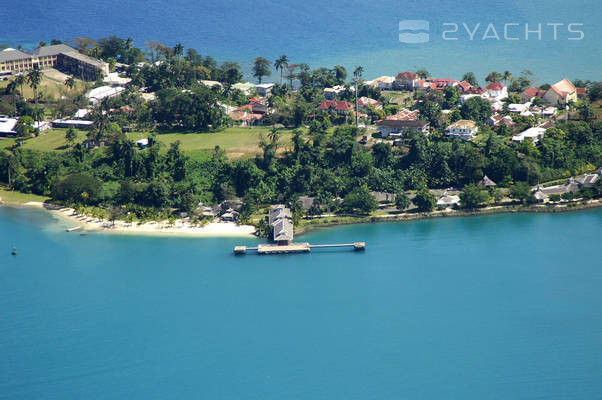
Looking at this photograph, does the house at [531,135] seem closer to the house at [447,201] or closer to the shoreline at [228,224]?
the shoreline at [228,224]

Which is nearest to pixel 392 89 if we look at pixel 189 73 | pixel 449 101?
pixel 449 101

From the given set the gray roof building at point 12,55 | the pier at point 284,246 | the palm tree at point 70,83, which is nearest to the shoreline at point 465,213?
the pier at point 284,246

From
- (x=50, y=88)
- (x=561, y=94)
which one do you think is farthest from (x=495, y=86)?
(x=50, y=88)

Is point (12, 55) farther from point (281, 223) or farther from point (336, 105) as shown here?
point (281, 223)

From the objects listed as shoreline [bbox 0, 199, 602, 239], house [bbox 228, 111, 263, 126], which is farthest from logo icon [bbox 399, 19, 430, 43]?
shoreline [bbox 0, 199, 602, 239]

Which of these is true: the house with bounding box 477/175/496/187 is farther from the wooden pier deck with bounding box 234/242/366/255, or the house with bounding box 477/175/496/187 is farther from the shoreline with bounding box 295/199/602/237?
the wooden pier deck with bounding box 234/242/366/255

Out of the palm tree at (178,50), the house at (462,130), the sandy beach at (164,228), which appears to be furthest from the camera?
the palm tree at (178,50)

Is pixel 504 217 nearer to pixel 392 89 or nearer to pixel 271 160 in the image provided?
pixel 271 160
